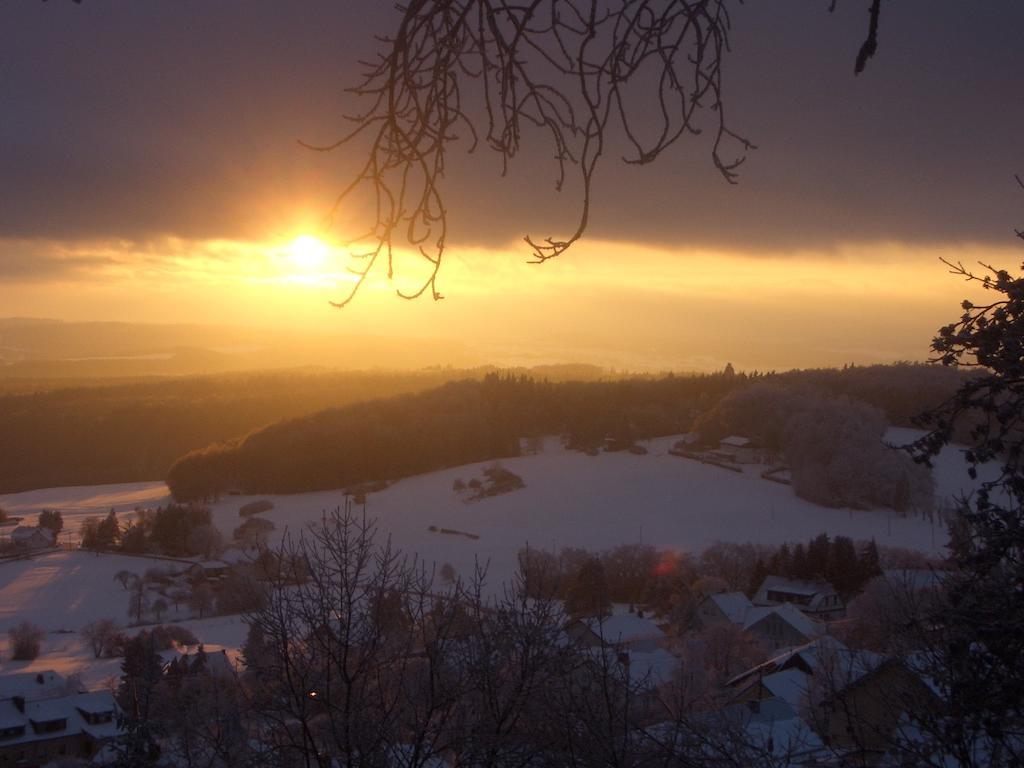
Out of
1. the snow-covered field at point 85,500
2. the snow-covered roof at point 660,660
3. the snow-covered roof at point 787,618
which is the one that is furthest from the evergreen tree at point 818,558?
the snow-covered field at point 85,500

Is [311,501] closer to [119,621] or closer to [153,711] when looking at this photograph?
[119,621]

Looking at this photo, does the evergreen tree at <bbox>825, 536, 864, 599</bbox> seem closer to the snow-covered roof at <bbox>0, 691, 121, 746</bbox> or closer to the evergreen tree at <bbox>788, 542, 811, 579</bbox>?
the evergreen tree at <bbox>788, 542, 811, 579</bbox>

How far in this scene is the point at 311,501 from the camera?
1094 inches

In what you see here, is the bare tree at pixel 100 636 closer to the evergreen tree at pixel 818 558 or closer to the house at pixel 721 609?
the house at pixel 721 609

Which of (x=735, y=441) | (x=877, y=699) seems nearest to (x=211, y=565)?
(x=735, y=441)

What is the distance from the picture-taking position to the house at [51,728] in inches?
332

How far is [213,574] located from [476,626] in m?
16.4

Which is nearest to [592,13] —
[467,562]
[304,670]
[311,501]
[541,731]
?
[541,731]

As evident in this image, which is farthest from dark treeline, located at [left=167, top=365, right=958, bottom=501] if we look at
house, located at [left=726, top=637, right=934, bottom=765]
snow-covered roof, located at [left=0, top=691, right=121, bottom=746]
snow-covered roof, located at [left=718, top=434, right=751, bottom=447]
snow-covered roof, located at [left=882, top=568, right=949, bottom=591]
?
house, located at [left=726, top=637, right=934, bottom=765]

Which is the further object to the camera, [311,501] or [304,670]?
[311,501]

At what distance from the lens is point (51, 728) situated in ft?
28.2

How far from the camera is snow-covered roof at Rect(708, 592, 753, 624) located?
1341 centimetres

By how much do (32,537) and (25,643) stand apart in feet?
33.4

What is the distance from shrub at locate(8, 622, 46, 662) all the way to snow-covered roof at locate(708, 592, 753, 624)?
9.97 metres
